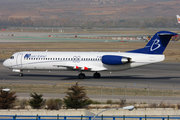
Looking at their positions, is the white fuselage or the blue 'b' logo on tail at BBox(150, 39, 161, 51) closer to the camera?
the blue 'b' logo on tail at BBox(150, 39, 161, 51)

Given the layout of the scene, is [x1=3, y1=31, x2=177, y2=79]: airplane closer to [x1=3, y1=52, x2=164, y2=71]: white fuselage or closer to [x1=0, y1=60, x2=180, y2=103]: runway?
[x1=3, y1=52, x2=164, y2=71]: white fuselage

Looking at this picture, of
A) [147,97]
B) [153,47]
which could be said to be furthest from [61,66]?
[147,97]

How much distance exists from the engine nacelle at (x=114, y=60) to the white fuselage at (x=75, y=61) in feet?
2.37

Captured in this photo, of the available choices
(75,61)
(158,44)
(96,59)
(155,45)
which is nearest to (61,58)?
(75,61)

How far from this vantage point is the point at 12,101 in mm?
30312

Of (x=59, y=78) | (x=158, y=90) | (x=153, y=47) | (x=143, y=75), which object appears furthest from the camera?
(x=143, y=75)

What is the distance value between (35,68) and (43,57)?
86.7 inches

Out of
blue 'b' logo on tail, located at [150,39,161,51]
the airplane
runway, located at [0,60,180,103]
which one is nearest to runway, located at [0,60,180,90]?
runway, located at [0,60,180,103]

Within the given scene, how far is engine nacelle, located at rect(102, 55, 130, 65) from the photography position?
45312mm

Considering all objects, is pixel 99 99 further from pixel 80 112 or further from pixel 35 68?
pixel 35 68

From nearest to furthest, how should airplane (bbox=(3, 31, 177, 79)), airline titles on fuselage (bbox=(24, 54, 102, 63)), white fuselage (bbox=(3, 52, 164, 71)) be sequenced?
airplane (bbox=(3, 31, 177, 79))
white fuselage (bbox=(3, 52, 164, 71))
airline titles on fuselage (bbox=(24, 54, 102, 63))

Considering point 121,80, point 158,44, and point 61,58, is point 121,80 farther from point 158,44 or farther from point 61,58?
point 61,58

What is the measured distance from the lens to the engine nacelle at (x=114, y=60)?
149 feet

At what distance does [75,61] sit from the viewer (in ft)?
155
